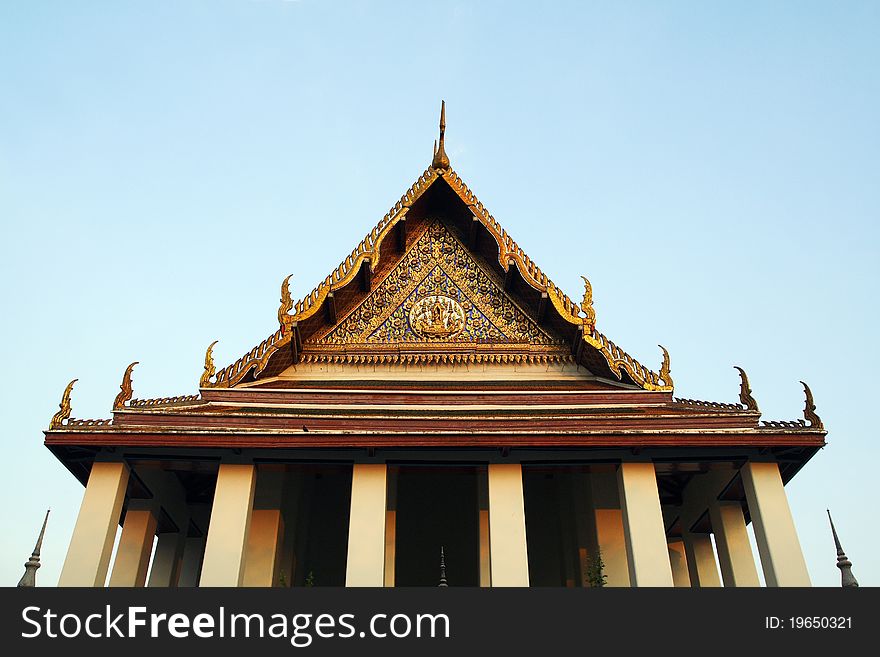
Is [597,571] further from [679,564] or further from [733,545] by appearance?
[679,564]

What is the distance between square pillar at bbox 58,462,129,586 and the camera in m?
8.09

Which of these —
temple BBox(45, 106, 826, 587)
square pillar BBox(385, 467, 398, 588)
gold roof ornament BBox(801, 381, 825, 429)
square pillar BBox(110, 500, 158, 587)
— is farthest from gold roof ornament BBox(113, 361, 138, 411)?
gold roof ornament BBox(801, 381, 825, 429)

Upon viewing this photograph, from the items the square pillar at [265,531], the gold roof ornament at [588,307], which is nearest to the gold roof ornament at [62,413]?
the square pillar at [265,531]

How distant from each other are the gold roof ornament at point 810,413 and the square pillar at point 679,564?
3.93 meters

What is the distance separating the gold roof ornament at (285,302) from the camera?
10.5 metres

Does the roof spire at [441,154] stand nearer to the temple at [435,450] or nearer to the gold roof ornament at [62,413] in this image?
the temple at [435,450]

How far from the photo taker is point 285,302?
10625 millimetres

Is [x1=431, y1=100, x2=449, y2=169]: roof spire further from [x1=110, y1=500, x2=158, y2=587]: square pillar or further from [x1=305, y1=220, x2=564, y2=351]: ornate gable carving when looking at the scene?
[x1=110, y1=500, x2=158, y2=587]: square pillar

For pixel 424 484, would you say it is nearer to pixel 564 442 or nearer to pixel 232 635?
pixel 564 442

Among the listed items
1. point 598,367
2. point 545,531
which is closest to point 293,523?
point 545,531

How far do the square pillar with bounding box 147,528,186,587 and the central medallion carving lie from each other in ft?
13.9

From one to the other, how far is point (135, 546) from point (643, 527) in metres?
5.74

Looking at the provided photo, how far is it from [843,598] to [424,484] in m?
6.50

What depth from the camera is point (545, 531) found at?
37.4 feet
